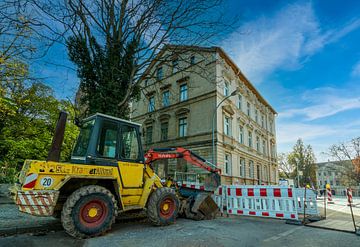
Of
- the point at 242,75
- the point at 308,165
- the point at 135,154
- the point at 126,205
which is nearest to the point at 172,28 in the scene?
the point at 135,154

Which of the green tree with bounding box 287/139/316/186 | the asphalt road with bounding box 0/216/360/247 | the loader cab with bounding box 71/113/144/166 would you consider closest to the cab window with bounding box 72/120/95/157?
the loader cab with bounding box 71/113/144/166

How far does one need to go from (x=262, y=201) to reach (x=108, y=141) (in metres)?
5.99

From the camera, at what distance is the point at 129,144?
6.12m

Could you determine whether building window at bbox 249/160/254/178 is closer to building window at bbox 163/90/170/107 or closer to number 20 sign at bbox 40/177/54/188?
building window at bbox 163/90/170/107

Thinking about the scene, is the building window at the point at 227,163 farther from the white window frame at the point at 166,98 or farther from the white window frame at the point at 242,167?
the white window frame at the point at 166,98

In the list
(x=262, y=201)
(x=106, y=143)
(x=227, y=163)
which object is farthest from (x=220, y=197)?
(x=227, y=163)

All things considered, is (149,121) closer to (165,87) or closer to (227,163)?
(165,87)

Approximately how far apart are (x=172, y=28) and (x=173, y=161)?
518 inches

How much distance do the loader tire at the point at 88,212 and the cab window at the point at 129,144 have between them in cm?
122

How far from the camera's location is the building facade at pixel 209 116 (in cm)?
1962

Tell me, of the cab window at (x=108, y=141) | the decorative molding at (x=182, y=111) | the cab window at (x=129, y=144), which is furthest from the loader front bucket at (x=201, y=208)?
the decorative molding at (x=182, y=111)

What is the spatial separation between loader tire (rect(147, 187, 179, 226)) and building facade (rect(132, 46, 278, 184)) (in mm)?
10817

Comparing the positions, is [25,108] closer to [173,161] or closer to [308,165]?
[173,161]

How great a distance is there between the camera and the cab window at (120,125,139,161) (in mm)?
5934
